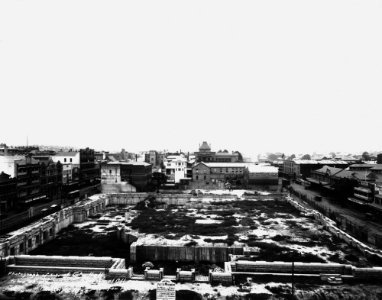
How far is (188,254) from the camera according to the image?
116 feet

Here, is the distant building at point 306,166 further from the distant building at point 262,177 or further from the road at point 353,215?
the road at point 353,215

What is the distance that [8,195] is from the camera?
51.2 meters

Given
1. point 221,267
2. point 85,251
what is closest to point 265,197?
point 221,267

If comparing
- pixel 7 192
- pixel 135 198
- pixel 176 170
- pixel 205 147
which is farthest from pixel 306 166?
pixel 7 192

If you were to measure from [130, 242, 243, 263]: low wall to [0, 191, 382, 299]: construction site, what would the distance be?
4.4 inches

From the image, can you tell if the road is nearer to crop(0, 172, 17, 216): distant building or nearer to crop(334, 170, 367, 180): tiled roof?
crop(334, 170, 367, 180): tiled roof

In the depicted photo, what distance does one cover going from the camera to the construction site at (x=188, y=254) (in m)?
25.4

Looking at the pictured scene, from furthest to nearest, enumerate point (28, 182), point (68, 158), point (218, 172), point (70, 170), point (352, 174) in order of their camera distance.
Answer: point (218, 172), point (68, 158), point (70, 170), point (352, 174), point (28, 182)

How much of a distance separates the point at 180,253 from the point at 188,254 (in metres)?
0.96

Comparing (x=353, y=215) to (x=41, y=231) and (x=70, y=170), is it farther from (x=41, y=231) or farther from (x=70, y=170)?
(x=70, y=170)

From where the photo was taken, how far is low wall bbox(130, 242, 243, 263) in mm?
35156

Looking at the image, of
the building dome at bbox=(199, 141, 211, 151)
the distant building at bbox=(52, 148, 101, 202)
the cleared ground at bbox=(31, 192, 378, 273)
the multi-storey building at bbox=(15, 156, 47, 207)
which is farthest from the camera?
the building dome at bbox=(199, 141, 211, 151)

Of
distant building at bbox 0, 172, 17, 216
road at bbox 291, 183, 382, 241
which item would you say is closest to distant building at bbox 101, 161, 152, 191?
distant building at bbox 0, 172, 17, 216

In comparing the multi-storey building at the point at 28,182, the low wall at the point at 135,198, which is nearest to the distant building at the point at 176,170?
the low wall at the point at 135,198
